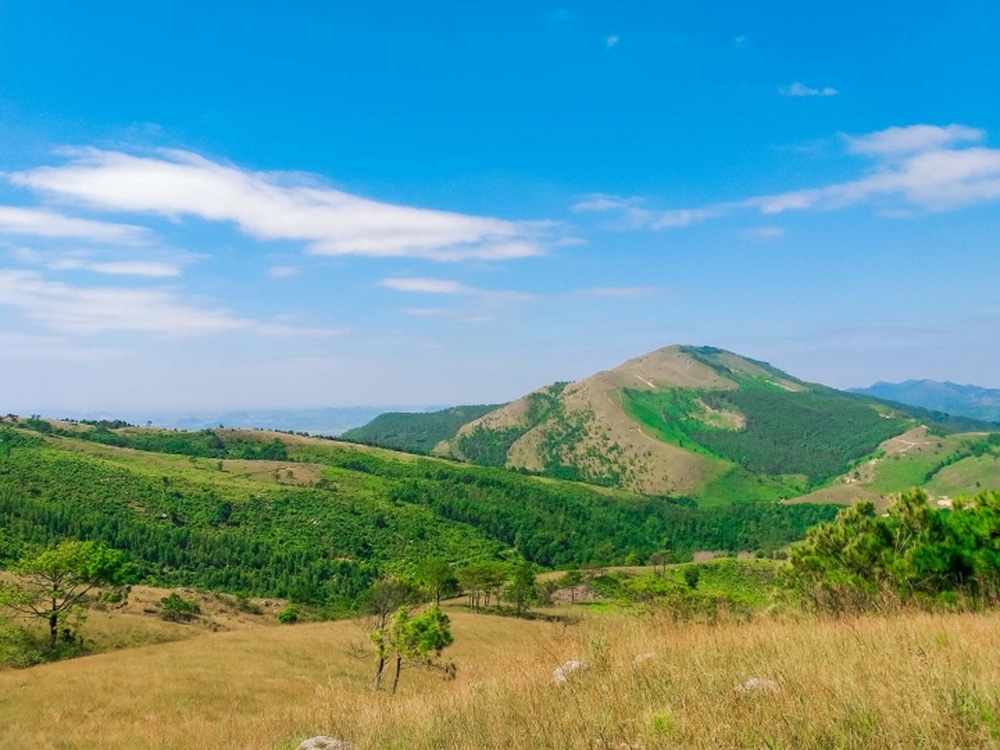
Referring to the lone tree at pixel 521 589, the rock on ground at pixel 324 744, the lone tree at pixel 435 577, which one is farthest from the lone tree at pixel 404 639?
the lone tree at pixel 521 589

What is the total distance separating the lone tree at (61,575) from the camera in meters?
46.4

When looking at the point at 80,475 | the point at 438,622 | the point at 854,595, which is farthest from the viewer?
the point at 80,475

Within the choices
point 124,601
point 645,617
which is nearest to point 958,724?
point 645,617

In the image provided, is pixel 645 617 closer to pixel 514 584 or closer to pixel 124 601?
pixel 124 601

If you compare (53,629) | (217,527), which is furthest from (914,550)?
(217,527)

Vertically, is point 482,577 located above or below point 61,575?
below

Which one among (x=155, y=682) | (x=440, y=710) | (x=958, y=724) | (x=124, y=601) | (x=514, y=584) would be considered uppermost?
(x=958, y=724)

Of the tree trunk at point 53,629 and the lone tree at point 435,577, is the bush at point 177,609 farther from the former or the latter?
the lone tree at point 435,577

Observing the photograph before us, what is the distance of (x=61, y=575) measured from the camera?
47500 mm

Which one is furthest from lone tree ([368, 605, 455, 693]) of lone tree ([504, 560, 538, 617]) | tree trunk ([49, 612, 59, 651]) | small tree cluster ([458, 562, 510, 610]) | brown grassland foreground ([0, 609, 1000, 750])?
small tree cluster ([458, 562, 510, 610])

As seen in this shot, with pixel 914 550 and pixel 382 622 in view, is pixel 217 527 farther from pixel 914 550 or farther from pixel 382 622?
pixel 914 550

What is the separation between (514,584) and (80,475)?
13868cm

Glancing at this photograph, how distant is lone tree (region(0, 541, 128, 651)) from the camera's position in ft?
152

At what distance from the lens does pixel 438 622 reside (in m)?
52.9
